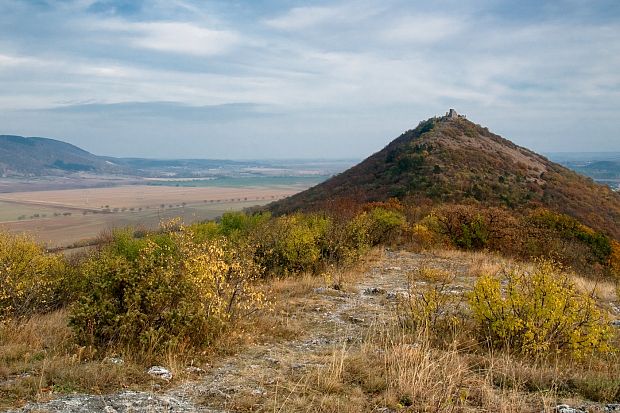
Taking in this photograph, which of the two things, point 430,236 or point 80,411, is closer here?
point 80,411

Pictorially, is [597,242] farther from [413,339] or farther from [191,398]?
[191,398]

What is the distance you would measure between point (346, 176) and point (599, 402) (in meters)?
69.4

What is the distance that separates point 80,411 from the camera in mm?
4465

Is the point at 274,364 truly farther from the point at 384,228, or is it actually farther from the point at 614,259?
the point at 614,259

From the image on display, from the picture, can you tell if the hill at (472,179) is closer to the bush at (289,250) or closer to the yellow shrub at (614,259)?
the yellow shrub at (614,259)

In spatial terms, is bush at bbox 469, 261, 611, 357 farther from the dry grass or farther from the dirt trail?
the dry grass

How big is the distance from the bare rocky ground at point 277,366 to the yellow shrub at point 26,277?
4.82 meters

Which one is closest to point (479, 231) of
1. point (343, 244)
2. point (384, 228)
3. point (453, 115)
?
point (384, 228)

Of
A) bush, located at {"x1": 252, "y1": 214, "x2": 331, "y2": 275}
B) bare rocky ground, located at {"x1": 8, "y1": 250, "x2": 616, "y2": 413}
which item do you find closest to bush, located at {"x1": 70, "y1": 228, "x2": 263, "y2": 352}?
bare rocky ground, located at {"x1": 8, "y1": 250, "x2": 616, "y2": 413}

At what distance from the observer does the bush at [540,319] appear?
6.33m

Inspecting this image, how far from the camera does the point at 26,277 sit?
34.2ft

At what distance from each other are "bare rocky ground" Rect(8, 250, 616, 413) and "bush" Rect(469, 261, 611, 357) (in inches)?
74.8

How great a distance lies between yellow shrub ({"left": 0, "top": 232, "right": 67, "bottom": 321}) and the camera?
891cm

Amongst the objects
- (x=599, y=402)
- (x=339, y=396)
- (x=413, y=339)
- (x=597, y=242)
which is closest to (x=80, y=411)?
(x=339, y=396)
